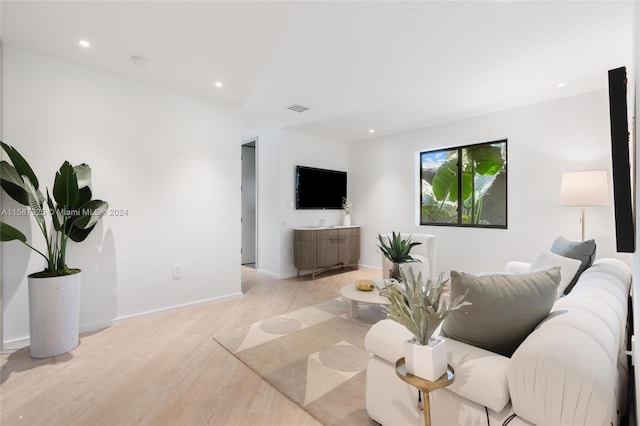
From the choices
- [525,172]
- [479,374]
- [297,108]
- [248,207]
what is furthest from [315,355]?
[248,207]

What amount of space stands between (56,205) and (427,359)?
310 centimetres

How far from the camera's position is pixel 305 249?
4.77 metres

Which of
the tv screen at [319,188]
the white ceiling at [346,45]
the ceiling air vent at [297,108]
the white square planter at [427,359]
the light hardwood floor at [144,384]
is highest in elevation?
the ceiling air vent at [297,108]

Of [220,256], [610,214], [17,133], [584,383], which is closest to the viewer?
[584,383]

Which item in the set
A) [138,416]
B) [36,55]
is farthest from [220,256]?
[36,55]

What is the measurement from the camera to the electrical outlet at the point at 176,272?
3.29m

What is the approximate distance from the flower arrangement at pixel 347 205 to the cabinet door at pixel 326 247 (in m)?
0.72

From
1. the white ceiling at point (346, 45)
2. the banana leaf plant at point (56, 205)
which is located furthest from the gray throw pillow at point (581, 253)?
the banana leaf plant at point (56, 205)

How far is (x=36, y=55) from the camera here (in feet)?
8.32

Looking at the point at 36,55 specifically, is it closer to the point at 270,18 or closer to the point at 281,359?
the point at 270,18

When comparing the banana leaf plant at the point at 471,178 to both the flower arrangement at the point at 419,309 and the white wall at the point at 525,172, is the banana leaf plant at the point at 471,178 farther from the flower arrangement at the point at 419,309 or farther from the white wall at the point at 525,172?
the flower arrangement at the point at 419,309

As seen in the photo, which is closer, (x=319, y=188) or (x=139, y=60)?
(x=139, y=60)

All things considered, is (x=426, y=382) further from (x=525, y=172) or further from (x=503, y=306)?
(x=525, y=172)

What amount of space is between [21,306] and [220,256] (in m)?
1.75
